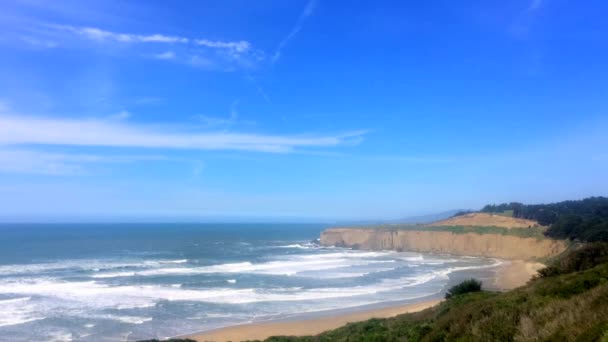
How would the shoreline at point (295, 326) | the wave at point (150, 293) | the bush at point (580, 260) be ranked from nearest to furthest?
the bush at point (580, 260), the shoreline at point (295, 326), the wave at point (150, 293)

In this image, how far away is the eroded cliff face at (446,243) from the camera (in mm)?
63681

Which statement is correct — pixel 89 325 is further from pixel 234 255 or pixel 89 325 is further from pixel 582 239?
pixel 582 239

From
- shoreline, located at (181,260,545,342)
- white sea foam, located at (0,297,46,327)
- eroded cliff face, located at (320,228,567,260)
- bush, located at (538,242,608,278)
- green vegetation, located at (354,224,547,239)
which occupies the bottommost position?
shoreline, located at (181,260,545,342)

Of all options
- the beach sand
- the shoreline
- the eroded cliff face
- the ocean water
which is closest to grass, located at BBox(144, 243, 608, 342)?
the shoreline

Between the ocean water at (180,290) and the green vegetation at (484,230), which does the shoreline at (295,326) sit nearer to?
the ocean water at (180,290)

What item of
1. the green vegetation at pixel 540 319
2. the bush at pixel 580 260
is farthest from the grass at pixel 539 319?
the bush at pixel 580 260

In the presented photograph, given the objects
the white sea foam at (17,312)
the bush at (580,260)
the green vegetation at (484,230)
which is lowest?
the white sea foam at (17,312)

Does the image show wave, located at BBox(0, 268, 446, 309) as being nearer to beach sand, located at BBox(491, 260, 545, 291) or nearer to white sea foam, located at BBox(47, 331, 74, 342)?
Answer: white sea foam, located at BBox(47, 331, 74, 342)

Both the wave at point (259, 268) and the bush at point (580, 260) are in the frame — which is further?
the wave at point (259, 268)

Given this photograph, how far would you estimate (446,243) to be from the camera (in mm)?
79562

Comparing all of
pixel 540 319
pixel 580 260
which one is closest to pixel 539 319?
pixel 540 319

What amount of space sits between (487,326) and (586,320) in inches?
94.2

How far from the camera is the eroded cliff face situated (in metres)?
63.7

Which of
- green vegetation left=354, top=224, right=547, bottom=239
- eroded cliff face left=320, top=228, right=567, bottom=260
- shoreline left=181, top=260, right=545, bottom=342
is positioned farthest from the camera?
green vegetation left=354, top=224, right=547, bottom=239
